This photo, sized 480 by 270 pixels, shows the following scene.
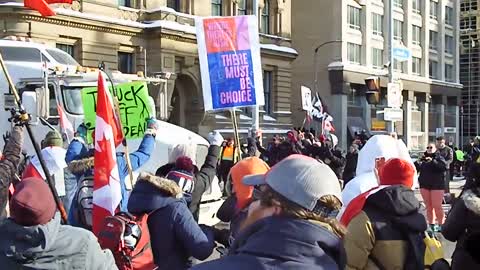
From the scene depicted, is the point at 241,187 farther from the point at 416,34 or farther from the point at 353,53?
the point at 416,34

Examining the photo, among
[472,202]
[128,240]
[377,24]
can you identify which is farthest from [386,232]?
[377,24]

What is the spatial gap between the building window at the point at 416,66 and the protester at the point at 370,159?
56.0 m

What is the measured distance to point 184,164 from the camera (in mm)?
5145

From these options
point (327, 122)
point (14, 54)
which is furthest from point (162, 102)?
point (327, 122)

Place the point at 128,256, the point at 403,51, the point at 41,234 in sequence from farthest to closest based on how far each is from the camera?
the point at 403,51 → the point at 128,256 → the point at 41,234

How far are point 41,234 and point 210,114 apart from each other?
33907 mm

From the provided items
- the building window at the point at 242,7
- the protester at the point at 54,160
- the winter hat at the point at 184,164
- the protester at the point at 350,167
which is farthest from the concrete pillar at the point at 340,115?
the winter hat at the point at 184,164

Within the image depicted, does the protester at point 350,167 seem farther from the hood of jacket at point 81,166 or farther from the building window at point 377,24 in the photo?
the building window at point 377,24

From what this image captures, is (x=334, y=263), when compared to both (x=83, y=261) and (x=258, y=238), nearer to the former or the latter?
(x=258, y=238)

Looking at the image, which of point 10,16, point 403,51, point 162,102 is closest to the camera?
point 162,102

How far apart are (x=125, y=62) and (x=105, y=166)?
28265 mm

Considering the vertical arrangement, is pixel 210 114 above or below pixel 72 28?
below

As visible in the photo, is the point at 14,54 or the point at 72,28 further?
the point at 72,28

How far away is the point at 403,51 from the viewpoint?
21.0 meters
